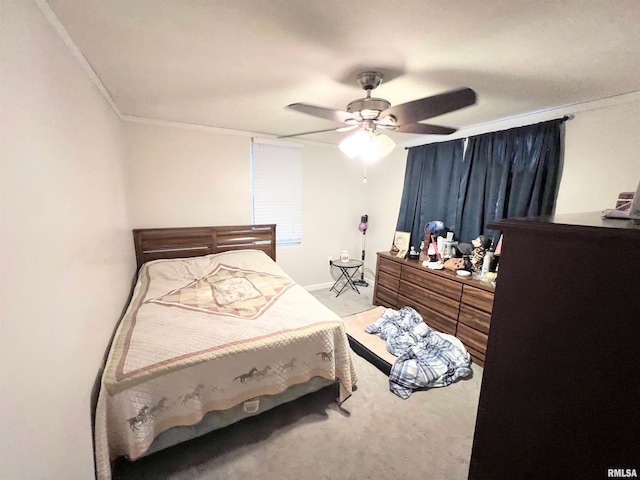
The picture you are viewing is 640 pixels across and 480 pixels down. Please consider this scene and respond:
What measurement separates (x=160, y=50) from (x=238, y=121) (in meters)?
1.38

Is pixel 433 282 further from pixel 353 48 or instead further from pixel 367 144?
pixel 353 48

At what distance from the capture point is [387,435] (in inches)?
64.8

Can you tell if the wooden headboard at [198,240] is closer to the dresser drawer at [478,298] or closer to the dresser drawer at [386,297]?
the dresser drawer at [386,297]

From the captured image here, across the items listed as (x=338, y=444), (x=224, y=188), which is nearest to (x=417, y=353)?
(x=338, y=444)

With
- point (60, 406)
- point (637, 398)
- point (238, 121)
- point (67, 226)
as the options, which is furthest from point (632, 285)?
point (238, 121)

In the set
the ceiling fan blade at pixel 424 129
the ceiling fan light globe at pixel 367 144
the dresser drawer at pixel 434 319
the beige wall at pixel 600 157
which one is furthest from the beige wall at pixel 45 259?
the beige wall at pixel 600 157

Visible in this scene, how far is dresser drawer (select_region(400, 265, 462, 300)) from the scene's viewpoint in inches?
98.3

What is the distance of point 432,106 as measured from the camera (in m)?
1.42

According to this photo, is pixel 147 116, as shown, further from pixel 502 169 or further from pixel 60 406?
A: pixel 502 169

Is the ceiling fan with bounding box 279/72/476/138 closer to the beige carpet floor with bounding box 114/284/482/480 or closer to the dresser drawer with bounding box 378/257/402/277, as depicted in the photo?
the dresser drawer with bounding box 378/257/402/277

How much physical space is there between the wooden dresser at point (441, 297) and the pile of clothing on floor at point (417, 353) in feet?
0.39

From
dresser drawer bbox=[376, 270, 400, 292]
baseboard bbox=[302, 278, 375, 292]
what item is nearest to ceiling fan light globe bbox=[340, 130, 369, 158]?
dresser drawer bbox=[376, 270, 400, 292]

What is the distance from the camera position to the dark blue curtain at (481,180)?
2.23 metres

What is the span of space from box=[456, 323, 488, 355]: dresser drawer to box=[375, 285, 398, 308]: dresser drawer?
0.81 m
